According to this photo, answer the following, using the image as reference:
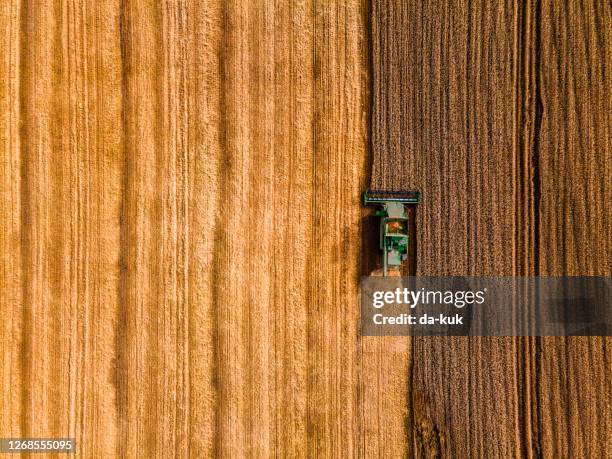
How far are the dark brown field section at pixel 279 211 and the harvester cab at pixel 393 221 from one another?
100 millimetres

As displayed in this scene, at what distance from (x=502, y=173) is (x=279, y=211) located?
5.03 feet

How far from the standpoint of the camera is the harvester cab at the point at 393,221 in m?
2.59

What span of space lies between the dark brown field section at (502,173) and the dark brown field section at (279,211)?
0.01 meters

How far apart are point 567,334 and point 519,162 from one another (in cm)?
121

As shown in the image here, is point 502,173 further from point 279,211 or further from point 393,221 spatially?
point 279,211

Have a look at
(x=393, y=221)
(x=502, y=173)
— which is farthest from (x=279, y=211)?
(x=502, y=173)

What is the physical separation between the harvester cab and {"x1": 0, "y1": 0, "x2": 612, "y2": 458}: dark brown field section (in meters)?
0.10

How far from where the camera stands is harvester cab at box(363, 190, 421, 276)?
259cm

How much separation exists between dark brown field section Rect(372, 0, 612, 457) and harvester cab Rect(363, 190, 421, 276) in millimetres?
89

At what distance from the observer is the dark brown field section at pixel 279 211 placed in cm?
265

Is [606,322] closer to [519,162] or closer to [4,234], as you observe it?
[519,162]

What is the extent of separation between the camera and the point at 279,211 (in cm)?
268

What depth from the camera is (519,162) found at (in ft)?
8.80

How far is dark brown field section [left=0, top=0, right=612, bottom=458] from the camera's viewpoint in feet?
8.71
